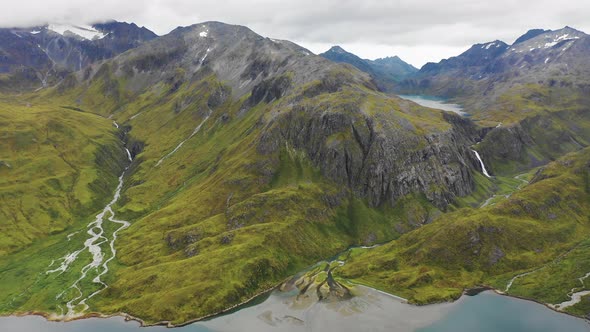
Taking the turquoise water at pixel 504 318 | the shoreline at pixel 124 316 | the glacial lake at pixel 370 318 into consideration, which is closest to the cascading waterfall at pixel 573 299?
the turquoise water at pixel 504 318

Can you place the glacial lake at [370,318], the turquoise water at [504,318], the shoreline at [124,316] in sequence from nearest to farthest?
1. the turquoise water at [504,318]
2. the glacial lake at [370,318]
3. the shoreline at [124,316]

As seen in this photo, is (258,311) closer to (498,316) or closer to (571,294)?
(498,316)

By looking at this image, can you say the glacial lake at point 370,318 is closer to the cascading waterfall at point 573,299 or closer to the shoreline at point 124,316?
the shoreline at point 124,316

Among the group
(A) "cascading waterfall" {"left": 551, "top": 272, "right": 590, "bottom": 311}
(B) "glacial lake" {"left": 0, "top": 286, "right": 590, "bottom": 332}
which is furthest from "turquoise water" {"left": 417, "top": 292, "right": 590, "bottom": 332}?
(A) "cascading waterfall" {"left": 551, "top": 272, "right": 590, "bottom": 311}

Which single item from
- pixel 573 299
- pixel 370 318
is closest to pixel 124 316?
pixel 370 318

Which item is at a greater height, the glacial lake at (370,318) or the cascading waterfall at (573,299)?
the cascading waterfall at (573,299)

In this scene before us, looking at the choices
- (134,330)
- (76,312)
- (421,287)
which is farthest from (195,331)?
(421,287)

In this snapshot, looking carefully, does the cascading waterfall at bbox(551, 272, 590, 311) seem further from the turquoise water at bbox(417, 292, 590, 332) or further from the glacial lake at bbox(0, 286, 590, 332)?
the glacial lake at bbox(0, 286, 590, 332)

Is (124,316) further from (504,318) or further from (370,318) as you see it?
(504,318)
